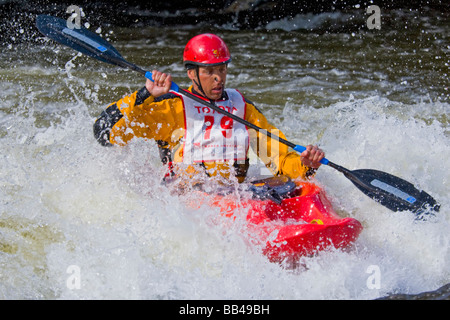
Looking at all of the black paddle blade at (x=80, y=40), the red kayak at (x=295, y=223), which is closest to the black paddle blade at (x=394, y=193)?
the red kayak at (x=295, y=223)

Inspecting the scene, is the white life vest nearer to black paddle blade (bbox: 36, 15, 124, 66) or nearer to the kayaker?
the kayaker

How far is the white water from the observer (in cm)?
327

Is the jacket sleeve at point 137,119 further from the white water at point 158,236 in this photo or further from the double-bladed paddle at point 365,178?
the white water at point 158,236

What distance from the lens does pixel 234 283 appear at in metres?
3.26

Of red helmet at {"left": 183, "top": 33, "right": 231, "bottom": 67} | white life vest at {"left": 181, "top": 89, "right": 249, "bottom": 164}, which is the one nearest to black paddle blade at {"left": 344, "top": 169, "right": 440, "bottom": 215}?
white life vest at {"left": 181, "top": 89, "right": 249, "bottom": 164}

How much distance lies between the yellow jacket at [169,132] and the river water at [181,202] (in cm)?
21

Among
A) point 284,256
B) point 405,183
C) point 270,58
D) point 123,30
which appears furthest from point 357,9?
point 284,256

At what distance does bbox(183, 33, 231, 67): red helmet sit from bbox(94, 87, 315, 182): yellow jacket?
293 mm

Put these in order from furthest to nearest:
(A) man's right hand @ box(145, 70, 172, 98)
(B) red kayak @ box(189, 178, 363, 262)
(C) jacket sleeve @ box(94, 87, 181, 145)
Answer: (C) jacket sleeve @ box(94, 87, 181, 145) → (A) man's right hand @ box(145, 70, 172, 98) → (B) red kayak @ box(189, 178, 363, 262)

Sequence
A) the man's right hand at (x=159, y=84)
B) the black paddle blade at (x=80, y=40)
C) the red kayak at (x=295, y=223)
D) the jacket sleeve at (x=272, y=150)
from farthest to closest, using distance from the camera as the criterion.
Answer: the black paddle blade at (x=80, y=40), the jacket sleeve at (x=272, y=150), the man's right hand at (x=159, y=84), the red kayak at (x=295, y=223)

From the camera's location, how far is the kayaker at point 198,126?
11.8ft

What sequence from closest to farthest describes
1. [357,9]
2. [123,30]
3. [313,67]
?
[313,67] < [123,30] < [357,9]

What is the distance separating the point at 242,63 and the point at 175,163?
4.50 meters

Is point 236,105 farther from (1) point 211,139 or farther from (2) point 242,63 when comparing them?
(2) point 242,63
